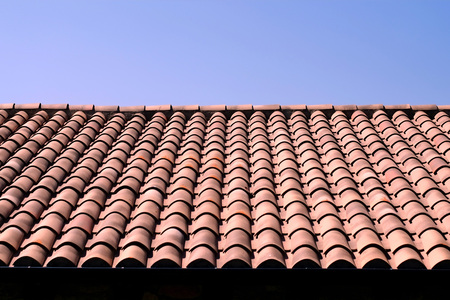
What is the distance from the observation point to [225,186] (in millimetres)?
6965

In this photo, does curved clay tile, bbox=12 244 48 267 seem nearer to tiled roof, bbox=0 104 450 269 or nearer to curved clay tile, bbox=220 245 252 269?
tiled roof, bbox=0 104 450 269

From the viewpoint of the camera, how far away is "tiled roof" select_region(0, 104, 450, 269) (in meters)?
5.57

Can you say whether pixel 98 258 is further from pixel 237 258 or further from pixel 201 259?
pixel 237 258

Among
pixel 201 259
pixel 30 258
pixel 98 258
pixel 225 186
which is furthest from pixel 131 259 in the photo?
pixel 225 186

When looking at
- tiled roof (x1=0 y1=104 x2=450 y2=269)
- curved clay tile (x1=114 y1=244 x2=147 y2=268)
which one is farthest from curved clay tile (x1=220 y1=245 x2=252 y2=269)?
curved clay tile (x1=114 y1=244 x2=147 y2=268)

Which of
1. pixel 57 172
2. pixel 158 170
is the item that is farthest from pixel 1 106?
pixel 158 170

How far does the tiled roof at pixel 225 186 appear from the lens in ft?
18.3

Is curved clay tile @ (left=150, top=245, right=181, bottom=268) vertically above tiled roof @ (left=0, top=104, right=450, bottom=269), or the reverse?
tiled roof @ (left=0, top=104, right=450, bottom=269)

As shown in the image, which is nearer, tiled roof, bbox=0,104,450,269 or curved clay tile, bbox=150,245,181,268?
curved clay tile, bbox=150,245,181,268

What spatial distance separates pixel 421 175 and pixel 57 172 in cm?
416

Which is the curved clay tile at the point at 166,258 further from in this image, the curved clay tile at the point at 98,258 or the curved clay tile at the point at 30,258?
the curved clay tile at the point at 30,258

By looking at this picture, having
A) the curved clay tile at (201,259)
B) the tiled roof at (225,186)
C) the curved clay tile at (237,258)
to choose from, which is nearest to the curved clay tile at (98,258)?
the tiled roof at (225,186)

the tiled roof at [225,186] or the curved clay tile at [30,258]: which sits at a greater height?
the tiled roof at [225,186]

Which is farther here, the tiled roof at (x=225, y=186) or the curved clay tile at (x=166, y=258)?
the tiled roof at (x=225, y=186)
